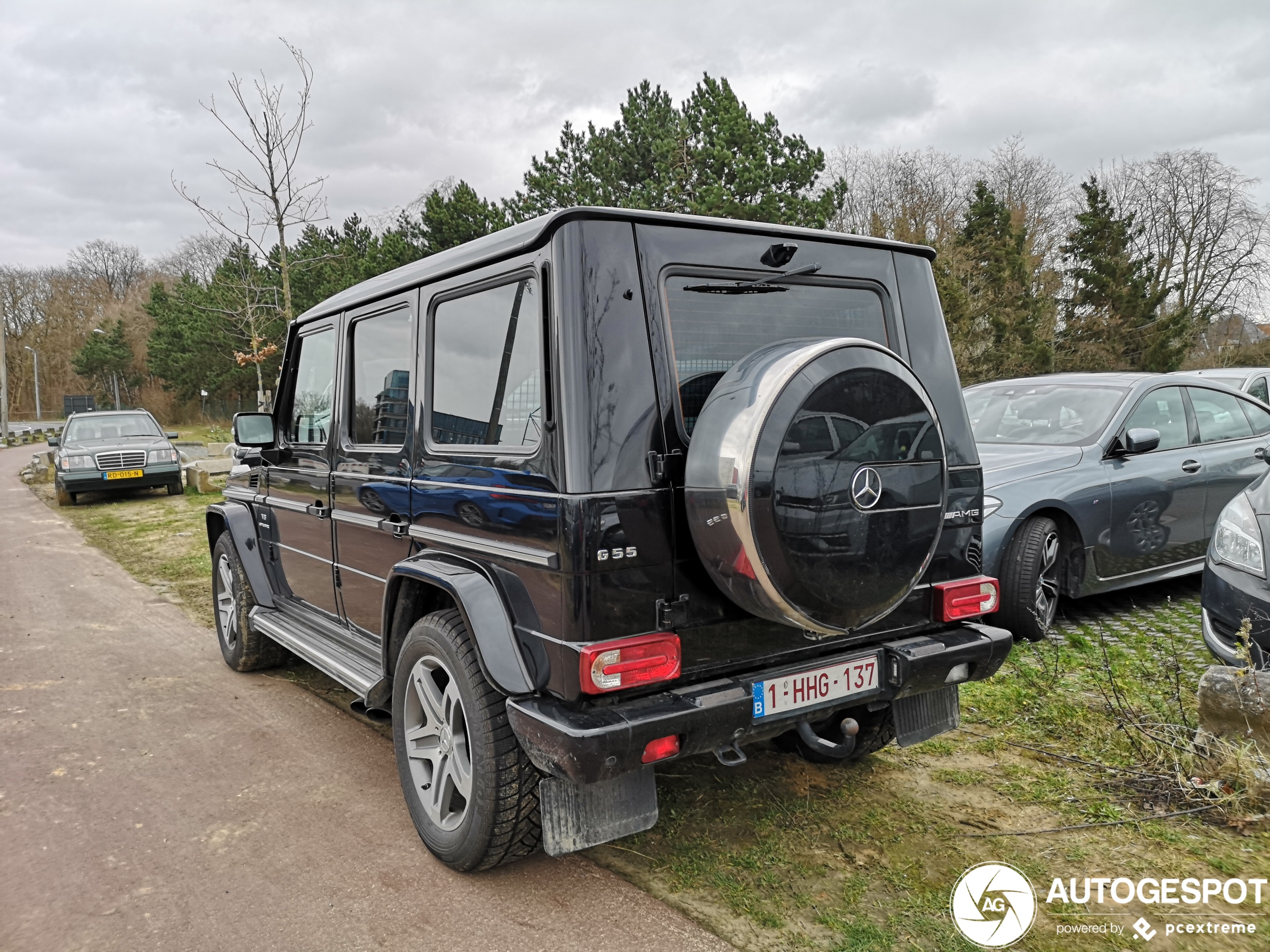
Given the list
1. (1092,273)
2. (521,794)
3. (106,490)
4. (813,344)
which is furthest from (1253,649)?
(1092,273)

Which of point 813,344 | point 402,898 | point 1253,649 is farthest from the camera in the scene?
point 1253,649

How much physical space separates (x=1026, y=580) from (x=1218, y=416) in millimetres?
2463

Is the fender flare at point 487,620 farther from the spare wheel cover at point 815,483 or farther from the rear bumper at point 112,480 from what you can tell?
the rear bumper at point 112,480

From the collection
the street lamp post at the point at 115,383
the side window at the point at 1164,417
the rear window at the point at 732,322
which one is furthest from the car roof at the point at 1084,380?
the street lamp post at the point at 115,383

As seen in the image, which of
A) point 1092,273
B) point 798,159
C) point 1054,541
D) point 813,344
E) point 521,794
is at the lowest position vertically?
point 521,794

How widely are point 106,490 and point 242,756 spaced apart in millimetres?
13553

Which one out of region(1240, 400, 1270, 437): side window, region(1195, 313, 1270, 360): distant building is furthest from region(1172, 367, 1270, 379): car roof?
region(1195, 313, 1270, 360): distant building

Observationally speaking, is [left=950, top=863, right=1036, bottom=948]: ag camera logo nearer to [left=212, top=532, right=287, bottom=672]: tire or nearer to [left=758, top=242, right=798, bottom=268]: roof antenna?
[left=758, top=242, right=798, bottom=268]: roof antenna

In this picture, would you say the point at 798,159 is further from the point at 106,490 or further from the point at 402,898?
the point at 402,898

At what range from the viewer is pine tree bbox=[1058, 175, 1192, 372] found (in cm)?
2697

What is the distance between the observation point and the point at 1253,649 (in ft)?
12.2

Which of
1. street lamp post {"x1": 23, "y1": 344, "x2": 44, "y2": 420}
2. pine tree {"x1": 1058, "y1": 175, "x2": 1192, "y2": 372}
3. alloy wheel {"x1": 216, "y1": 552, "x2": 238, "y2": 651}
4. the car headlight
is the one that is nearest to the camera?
the car headlight

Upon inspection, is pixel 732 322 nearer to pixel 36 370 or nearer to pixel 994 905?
pixel 994 905

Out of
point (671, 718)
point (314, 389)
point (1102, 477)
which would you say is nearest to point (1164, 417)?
point (1102, 477)
